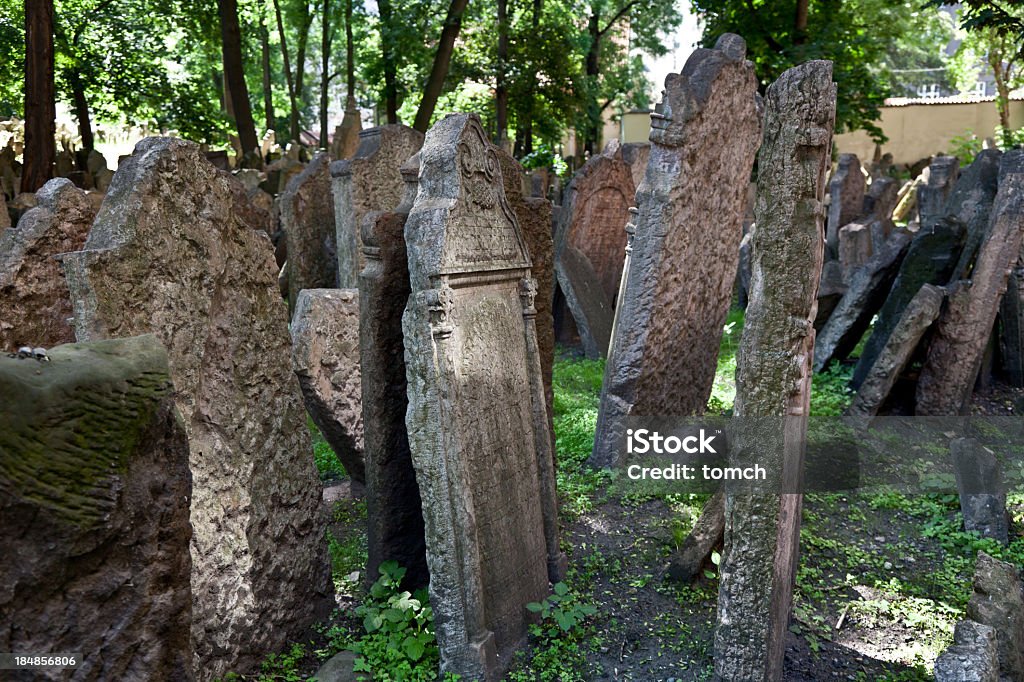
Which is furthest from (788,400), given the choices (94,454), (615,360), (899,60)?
(899,60)

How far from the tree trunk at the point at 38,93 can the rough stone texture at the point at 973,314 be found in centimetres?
901

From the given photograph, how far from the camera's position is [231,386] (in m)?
3.52

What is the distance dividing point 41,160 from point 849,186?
32.1 ft

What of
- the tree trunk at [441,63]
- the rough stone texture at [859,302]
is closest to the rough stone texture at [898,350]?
the rough stone texture at [859,302]

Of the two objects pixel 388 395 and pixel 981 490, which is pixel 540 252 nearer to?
pixel 388 395

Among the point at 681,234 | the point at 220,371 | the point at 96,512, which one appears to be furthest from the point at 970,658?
the point at 681,234

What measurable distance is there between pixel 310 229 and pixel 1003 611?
5628 mm

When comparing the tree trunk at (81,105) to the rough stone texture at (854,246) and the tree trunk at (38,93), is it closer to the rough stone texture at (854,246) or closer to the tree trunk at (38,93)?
the tree trunk at (38,93)

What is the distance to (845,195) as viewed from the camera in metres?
11.6

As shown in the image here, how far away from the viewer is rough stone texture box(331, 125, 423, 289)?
261 inches

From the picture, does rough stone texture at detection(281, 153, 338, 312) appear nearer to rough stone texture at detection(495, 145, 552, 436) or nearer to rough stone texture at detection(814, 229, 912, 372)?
rough stone texture at detection(495, 145, 552, 436)

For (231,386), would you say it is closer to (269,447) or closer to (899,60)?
(269,447)

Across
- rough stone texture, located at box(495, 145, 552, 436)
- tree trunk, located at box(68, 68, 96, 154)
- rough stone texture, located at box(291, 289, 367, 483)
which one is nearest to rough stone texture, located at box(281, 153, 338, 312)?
rough stone texture, located at box(291, 289, 367, 483)

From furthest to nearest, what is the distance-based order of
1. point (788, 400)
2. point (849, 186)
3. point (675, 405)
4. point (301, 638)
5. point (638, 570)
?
point (849, 186) → point (675, 405) → point (638, 570) → point (301, 638) → point (788, 400)
